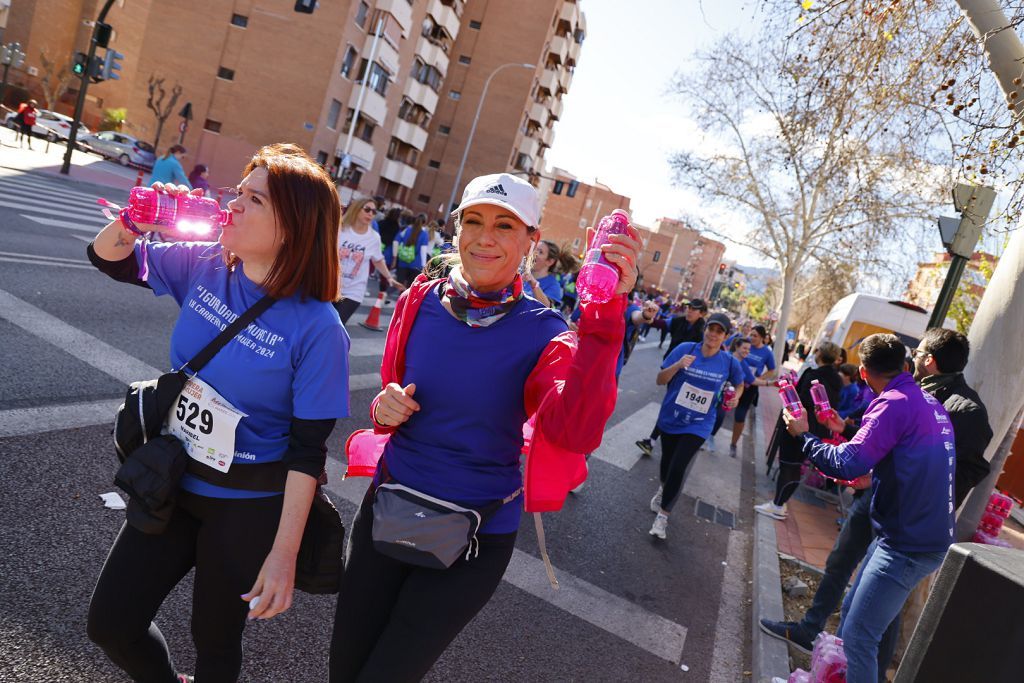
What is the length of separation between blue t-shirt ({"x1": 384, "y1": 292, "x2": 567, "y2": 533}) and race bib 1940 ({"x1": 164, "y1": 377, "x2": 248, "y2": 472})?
0.48 metres

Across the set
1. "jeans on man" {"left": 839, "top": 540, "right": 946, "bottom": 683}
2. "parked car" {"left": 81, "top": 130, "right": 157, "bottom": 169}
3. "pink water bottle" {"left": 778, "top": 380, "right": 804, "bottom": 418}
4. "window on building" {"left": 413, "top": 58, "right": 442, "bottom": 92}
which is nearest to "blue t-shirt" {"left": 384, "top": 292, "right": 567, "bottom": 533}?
"jeans on man" {"left": 839, "top": 540, "right": 946, "bottom": 683}

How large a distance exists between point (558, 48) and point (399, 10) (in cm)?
2544

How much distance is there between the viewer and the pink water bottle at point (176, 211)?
225 centimetres

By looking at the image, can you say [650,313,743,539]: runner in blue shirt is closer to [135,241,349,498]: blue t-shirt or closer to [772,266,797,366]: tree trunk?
[135,241,349,498]: blue t-shirt

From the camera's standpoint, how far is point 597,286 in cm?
181

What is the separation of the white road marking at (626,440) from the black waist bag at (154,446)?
6183 mm

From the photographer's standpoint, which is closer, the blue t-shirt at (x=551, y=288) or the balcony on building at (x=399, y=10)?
the blue t-shirt at (x=551, y=288)

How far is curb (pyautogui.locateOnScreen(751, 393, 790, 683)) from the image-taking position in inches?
171

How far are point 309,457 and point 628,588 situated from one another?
375cm

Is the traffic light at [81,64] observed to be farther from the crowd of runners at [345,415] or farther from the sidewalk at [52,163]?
the crowd of runners at [345,415]

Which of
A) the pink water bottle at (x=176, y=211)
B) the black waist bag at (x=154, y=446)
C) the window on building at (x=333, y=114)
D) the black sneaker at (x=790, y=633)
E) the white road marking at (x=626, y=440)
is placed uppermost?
the window on building at (x=333, y=114)

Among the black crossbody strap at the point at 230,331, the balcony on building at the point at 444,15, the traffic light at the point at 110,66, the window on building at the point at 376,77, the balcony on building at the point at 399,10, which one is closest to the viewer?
the black crossbody strap at the point at 230,331

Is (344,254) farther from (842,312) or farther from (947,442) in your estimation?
(842,312)

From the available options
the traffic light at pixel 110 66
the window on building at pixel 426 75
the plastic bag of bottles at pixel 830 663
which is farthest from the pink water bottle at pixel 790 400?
the window on building at pixel 426 75
